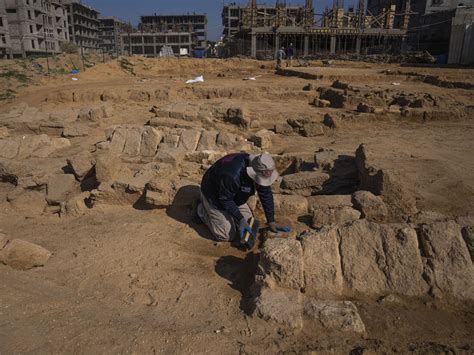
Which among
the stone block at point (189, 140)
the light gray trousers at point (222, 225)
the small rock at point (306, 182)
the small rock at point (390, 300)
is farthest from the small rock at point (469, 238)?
the stone block at point (189, 140)

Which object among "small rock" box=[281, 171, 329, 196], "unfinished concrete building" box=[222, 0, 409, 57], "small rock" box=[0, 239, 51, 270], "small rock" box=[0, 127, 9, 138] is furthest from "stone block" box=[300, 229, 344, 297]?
"unfinished concrete building" box=[222, 0, 409, 57]

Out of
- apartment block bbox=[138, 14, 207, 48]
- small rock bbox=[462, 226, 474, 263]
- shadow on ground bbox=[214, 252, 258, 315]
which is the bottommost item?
shadow on ground bbox=[214, 252, 258, 315]

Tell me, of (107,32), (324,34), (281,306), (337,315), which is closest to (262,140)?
(281,306)

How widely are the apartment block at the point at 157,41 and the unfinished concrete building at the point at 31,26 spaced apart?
13.9m

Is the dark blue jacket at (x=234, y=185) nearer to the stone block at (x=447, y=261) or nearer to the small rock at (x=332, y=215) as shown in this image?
the small rock at (x=332, y=215)

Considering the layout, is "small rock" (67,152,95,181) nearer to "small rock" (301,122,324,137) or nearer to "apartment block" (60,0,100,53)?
"small rock" (301,122,324,137)

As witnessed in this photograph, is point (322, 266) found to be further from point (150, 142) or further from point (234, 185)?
point (150, 142)

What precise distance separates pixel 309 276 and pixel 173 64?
27790mm

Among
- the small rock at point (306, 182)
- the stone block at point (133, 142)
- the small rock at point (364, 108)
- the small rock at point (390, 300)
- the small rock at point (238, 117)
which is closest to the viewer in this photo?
the small rock at point (390, 300)

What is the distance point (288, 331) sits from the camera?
2.84 m

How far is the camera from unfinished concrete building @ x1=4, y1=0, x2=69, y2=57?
45031 mm

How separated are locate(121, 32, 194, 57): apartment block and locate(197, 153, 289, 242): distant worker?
6409 cm

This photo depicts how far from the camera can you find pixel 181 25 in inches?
2884

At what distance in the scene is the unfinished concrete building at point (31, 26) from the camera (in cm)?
4503
